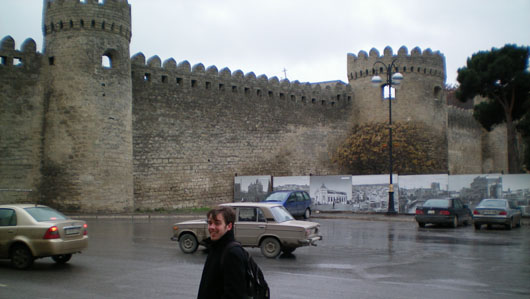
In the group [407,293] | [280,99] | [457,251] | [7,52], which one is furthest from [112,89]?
[407,293]

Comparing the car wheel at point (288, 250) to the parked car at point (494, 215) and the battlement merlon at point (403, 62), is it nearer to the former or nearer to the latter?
the parked car at point (494, 215)

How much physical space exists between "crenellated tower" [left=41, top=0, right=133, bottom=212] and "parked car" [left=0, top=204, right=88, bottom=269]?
12551mm

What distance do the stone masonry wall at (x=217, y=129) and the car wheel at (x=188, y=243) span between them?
13.5 m

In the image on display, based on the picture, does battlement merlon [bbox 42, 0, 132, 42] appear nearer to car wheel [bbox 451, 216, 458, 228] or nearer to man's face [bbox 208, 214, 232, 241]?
car wheel [bbox 451, 216, 458, 228]

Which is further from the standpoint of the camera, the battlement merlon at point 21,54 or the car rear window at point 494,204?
the battlement merlon at point 21,54

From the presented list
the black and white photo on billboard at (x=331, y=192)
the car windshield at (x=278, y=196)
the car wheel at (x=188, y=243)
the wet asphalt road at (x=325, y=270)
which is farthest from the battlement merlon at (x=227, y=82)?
the car wheel at (x=188, y=243)

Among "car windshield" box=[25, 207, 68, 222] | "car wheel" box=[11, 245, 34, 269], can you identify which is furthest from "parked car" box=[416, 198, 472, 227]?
"car wheel" box=[11, 245, 34, 269]

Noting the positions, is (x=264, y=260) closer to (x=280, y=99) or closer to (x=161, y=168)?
(x=161, y=168)

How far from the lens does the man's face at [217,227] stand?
165 inches

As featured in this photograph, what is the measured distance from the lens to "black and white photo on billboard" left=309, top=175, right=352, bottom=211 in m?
27.1

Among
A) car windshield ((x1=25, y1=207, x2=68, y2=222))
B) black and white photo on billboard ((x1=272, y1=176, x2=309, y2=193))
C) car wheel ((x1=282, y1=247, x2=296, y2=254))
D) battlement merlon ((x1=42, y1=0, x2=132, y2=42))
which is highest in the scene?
battlement merlon ((x1=42, y1=0, x2=132, y2=42))

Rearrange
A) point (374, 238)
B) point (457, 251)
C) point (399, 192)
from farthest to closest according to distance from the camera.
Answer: point (399, 192)
point (374, 238)
point (457, 251)

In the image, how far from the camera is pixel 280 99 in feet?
110

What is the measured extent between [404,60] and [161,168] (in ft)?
59.5
